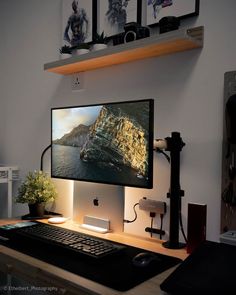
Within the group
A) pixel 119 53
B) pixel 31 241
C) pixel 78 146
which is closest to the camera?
pixel 31 241

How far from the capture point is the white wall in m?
1.33

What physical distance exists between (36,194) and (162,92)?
0.90 meters

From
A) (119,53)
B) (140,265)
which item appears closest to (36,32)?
(119,53)

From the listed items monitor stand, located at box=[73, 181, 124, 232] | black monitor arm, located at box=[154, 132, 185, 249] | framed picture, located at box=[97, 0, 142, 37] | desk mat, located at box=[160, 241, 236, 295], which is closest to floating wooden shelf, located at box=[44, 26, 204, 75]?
framed picture, located at box=[97, 0, 142, 37]

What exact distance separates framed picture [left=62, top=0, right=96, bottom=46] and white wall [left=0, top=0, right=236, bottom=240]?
101 millimetres

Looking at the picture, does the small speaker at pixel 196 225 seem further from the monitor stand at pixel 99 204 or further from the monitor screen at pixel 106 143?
the monitor stand at pixel 99 204

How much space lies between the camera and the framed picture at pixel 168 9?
1.39 metres

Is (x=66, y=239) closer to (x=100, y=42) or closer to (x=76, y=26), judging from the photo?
(x=100, y=42)

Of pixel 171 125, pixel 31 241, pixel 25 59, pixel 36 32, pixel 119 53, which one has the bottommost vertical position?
pixel 31 241

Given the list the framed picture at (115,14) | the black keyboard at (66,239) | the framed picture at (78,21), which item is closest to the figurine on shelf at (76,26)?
the framed picture at (78,21)

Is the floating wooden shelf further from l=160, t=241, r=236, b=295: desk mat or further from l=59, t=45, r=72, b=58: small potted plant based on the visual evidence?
l=160, t=241, r=236, b=295: desk mat

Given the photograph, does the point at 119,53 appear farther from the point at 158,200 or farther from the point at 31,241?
the point at 31,241

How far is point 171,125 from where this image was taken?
148cm

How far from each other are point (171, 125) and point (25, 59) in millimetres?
1312
